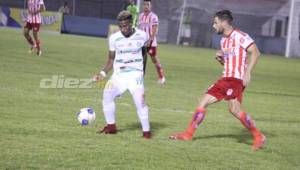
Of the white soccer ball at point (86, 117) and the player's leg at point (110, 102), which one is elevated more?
the player's leg at point (110, 102)

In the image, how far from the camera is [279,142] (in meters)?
11.1

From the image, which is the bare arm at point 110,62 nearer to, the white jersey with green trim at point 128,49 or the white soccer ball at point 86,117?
the white jersey with green trim at point 128,49

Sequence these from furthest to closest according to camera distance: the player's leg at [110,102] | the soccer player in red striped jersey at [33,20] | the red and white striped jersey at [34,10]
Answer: the red and white striped jersey at [34,10], the soccer player in red striped jersey at [33,20], the player's leg at [110,102]

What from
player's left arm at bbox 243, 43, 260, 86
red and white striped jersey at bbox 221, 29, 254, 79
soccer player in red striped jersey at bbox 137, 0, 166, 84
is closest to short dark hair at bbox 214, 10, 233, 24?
red and white striped jersey at bbox 221, 29, 254, 79

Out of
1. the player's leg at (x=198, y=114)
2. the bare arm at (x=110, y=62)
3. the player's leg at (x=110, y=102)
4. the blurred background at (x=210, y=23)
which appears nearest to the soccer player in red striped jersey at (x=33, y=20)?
the bare arm at (x=110, y=62)

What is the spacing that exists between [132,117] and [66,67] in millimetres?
10155

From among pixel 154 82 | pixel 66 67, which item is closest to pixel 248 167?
pixel 154 82

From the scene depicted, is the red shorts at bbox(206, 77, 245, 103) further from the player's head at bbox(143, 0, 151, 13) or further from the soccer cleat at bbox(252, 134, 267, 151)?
the player's head at bbox(143, 0, 151, 13)

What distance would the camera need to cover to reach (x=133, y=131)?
10.9m

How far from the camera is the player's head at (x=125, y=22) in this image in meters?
10.0

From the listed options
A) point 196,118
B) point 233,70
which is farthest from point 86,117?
point 233,70

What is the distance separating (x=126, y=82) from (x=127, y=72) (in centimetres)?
15

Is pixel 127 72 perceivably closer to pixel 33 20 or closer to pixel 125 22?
pixel 125 22

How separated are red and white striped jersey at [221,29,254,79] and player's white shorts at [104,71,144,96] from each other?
1.27 m
